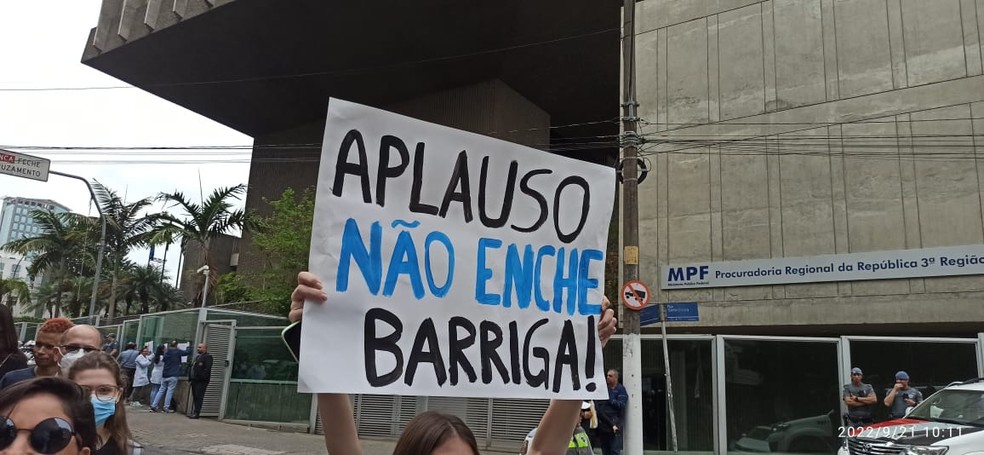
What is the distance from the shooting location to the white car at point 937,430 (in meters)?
7.37

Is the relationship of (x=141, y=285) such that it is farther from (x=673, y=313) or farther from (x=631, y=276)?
(x=631, y=276)

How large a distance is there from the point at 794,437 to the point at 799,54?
9.71m

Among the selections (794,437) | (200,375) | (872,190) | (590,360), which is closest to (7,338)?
(590,360)

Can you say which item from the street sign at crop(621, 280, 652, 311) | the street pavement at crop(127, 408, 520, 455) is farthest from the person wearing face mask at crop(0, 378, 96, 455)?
the street pavement at crop(127, 408, 520, 455)

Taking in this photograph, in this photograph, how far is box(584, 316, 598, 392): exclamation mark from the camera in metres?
2.93

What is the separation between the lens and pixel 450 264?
2830 mm

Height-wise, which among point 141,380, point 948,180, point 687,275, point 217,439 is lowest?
point 217,439

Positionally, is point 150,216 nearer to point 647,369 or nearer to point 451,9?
point 451,9

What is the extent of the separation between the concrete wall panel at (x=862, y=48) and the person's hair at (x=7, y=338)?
17.2 m

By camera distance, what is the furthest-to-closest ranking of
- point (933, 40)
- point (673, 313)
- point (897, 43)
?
1. point (897, 43)
2. point (933, 40)
3. point (673, 313)

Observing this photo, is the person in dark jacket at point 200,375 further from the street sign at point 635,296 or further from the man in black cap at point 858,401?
the man in black cap at point 858,401

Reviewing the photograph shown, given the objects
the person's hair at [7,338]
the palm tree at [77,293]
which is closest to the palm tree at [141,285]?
the palm tree at [77,293]

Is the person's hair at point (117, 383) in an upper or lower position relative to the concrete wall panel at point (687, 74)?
lower
